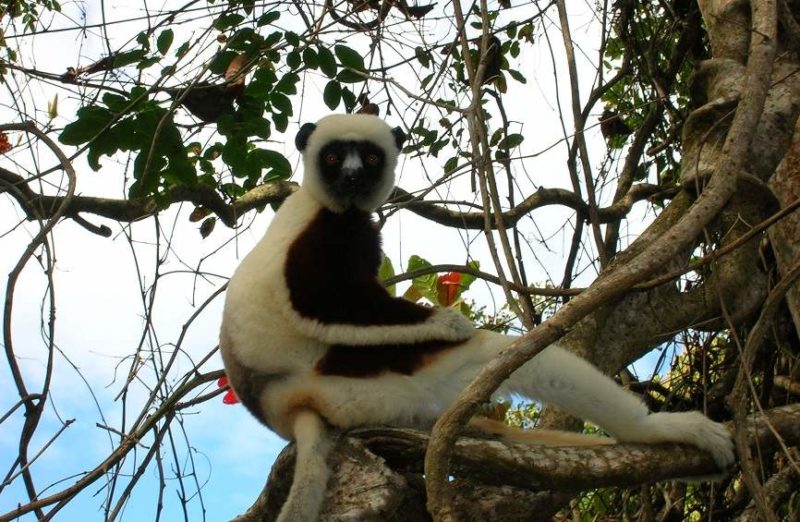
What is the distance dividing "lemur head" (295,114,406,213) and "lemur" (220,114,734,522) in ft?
0.50

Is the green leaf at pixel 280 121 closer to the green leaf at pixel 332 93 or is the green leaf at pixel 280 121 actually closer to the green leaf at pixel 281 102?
the green leaf at pixel 281 102

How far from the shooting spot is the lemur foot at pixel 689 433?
3283 millimetres

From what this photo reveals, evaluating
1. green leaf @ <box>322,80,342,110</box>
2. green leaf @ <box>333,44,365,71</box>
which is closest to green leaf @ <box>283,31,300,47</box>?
green leaf @ <box>333,44,365,71</box>

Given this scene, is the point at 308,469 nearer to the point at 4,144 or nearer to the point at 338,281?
the point at 338,281

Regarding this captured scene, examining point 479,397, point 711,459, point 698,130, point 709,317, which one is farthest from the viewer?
point 698,130

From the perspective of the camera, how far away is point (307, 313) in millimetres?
3709

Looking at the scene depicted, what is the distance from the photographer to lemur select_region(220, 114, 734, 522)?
132 inches

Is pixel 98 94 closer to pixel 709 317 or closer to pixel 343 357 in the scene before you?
pixel 343 357

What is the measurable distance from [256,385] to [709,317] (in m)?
2.25

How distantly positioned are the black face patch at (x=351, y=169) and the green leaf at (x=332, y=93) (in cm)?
23

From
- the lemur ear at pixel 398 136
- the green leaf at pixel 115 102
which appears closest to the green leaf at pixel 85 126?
the green leaf at pixel 115 102

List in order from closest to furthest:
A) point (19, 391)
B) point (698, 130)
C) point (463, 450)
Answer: point (463, 450), point (19, 391), point (698, 130)

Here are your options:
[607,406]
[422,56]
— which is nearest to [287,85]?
[422,56]

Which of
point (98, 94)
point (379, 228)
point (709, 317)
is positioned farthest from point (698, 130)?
point (98, 94)
